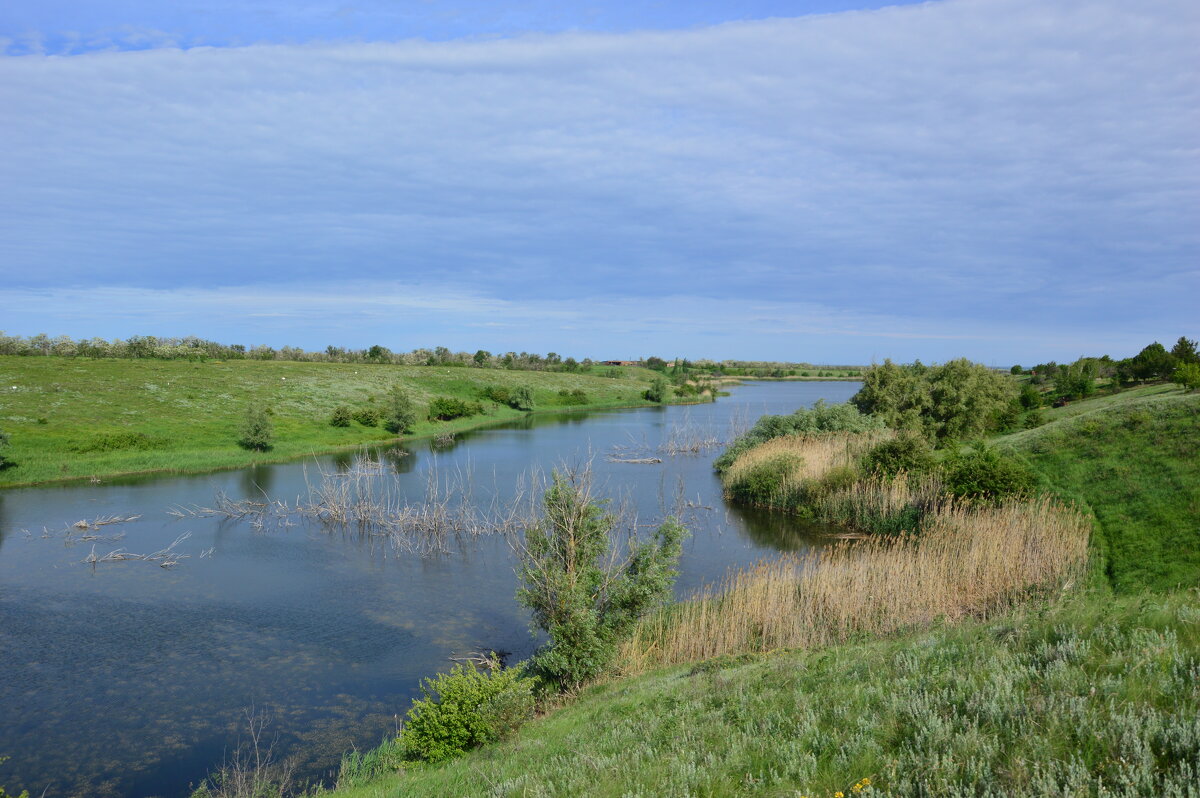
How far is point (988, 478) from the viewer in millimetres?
21703

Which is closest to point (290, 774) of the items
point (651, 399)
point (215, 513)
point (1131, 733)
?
point (1131, 733)

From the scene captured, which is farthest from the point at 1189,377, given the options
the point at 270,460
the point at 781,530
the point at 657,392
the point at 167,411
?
the point at 657,392

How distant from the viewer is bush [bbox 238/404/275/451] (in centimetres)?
4575

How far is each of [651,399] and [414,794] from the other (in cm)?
9720

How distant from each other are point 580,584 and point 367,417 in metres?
49.2

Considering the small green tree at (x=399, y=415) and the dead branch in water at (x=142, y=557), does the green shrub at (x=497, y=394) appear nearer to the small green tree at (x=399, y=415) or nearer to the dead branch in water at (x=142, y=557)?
the small green tree at (x=399, y=415)

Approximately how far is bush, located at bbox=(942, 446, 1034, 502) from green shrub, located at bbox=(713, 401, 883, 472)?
47.5ft

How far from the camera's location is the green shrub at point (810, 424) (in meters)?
38.2

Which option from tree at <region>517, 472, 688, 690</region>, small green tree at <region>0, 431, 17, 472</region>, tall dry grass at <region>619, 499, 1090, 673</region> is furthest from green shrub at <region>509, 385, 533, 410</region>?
tree at <region>517, 472, 688, 690</region>

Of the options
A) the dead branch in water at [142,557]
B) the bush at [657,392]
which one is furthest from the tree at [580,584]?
the bush at [657,392]

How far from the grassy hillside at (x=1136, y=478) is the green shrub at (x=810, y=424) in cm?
934

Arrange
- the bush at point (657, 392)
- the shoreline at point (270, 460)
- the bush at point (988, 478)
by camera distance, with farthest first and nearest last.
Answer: the bush at point (657, 392) < the shoreline at point (270, 460) < the bush at point (988, 478)

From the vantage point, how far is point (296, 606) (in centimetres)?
1970

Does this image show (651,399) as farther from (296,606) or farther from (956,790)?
(956,790)
